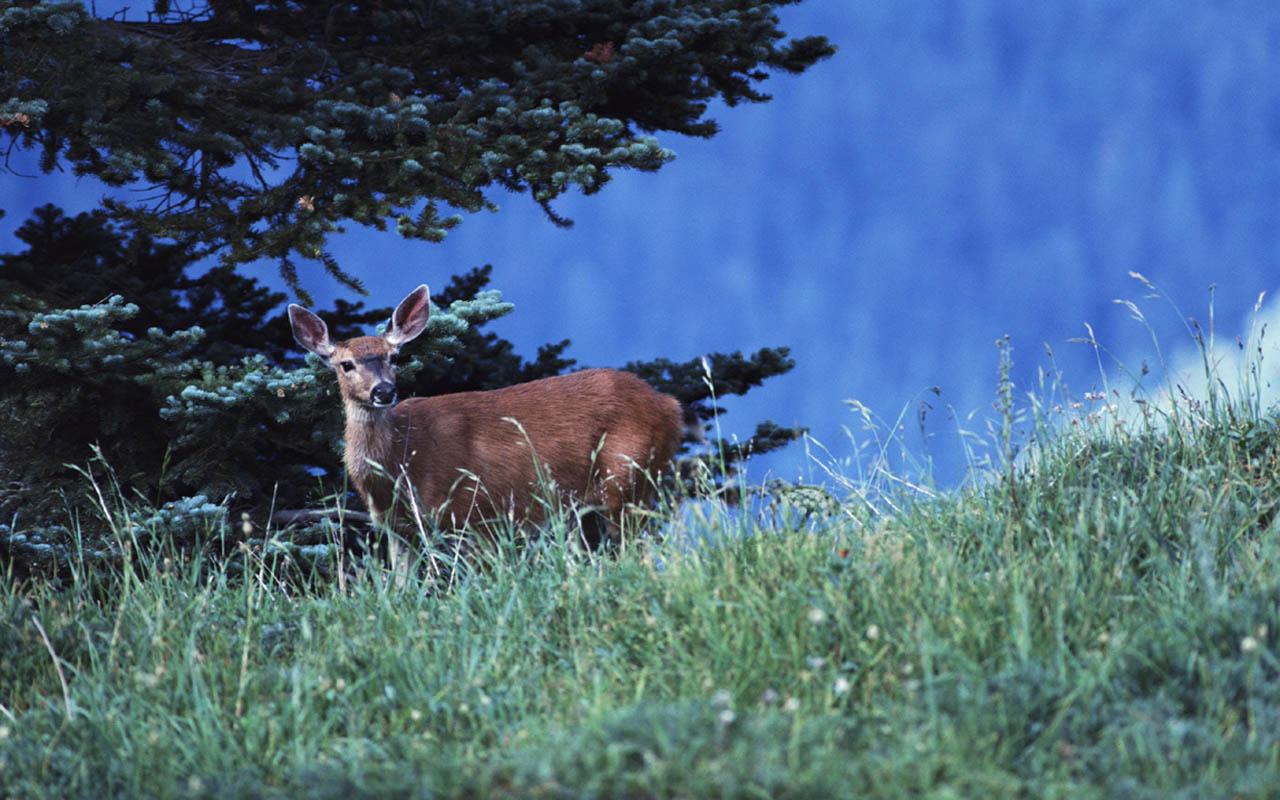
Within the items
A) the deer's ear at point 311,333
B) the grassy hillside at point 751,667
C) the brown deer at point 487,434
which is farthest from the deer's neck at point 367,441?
the grassy hillside at point 751,667

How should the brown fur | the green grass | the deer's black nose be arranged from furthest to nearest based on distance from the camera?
1. the brown fur
2. the deer's black nose
3. the green grass

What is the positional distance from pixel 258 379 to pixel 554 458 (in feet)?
5.50

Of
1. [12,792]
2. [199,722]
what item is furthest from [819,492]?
[12,792]

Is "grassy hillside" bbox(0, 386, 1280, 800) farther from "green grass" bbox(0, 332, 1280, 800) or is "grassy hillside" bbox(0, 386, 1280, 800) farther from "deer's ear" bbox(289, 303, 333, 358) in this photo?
"deer's ear" bbox(289, 303, 333, 358)

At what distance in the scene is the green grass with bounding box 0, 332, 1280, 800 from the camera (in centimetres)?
326

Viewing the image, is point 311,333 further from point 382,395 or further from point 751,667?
point 751,667

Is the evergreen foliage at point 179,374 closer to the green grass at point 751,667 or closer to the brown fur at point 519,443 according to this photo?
the brown fur at point 519,443

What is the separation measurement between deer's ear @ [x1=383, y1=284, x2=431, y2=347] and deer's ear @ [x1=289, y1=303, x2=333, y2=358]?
1.02 ft

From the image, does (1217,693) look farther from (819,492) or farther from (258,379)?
(258,379)

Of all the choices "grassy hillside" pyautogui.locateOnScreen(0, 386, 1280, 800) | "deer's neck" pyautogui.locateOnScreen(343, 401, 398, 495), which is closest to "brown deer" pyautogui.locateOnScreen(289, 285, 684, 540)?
"deer's neck" pyautogui.locateOnScreen(343, 401, 398, 495)

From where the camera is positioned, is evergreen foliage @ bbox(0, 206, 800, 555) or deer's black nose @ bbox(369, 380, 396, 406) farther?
evergreen foliage @ bbox(0, 206, 800, 555)

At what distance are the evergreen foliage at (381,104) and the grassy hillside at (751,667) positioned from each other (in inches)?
115

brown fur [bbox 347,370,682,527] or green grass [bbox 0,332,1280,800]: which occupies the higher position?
brown fur [bbox 347,370,682,527]

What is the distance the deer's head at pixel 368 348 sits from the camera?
22.9 ft
